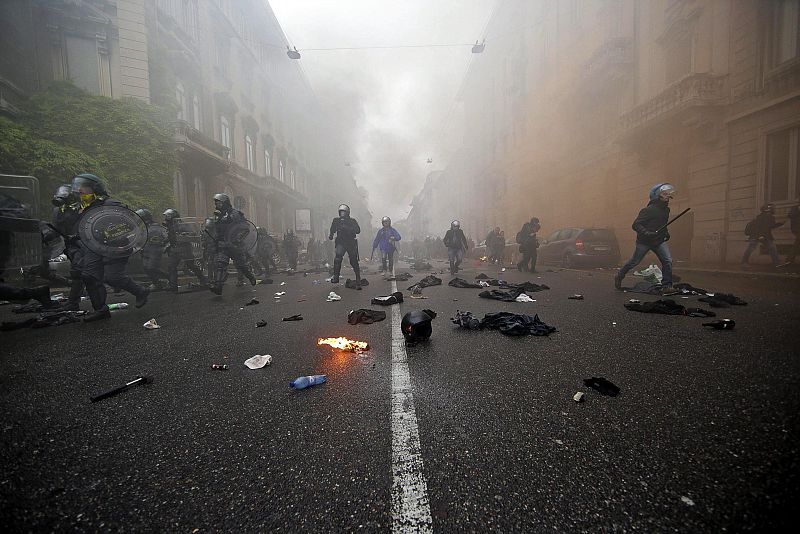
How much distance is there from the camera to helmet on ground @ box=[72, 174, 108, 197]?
203 inches

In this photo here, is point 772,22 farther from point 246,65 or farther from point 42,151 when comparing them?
point 246,65

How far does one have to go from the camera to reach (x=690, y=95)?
12719 mm

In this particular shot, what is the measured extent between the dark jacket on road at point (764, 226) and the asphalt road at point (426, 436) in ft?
30.0

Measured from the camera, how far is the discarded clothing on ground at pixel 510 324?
3814 millimetres

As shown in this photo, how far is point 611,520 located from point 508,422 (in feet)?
2.35

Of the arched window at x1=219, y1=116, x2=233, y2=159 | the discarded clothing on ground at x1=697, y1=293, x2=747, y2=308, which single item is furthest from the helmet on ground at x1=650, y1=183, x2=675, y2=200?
the arched window at x1=219, y1=116, x2=233, y2=159

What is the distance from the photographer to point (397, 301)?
5.93 metres

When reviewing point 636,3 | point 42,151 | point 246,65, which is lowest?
point 42,151

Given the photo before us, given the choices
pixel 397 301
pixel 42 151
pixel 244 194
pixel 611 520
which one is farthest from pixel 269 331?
pixel 244 194

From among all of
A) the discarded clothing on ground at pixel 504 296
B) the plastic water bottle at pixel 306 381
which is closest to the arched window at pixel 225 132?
the discarded clothing on ground at pixel 504 296

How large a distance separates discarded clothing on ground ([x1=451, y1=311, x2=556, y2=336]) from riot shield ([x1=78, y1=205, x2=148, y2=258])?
16.8ft

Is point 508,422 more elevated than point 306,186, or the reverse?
point 306,186

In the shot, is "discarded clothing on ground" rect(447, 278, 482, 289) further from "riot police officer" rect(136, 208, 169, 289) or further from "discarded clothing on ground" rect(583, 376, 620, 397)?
"riot police officer" rect(136, 208, 169, 289)

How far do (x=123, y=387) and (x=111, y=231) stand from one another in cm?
390
